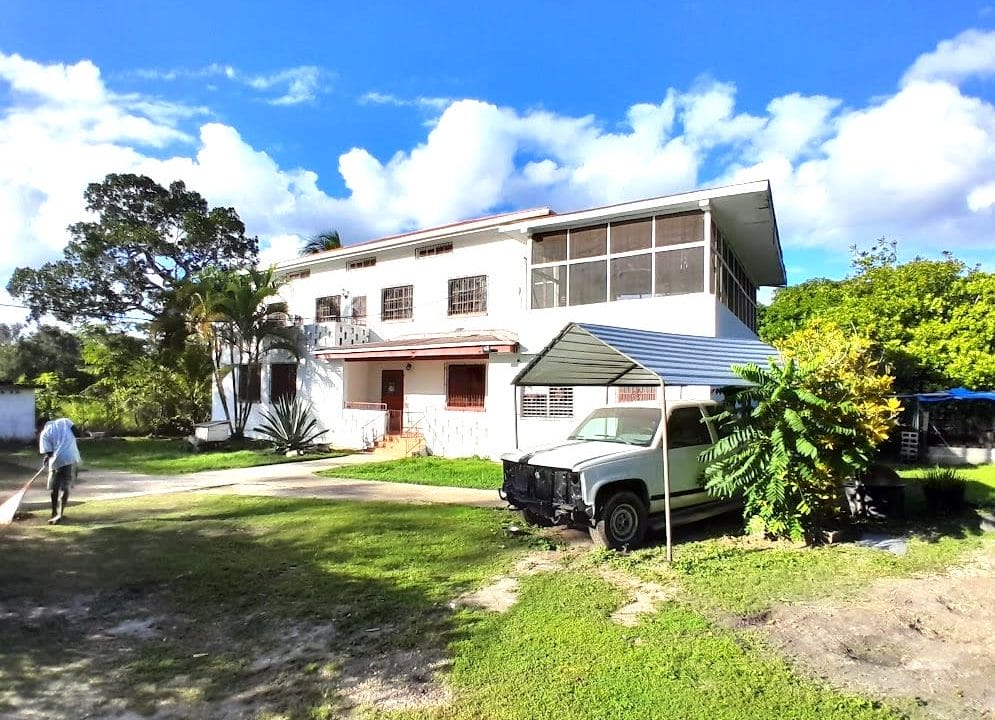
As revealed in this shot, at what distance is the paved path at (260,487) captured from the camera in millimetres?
10656

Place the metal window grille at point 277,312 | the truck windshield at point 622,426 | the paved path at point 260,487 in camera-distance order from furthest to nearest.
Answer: the metal window grille at point 277,312, the paved path at point 260,487, the truck windshield at point 622,426

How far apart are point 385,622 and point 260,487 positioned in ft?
26.6

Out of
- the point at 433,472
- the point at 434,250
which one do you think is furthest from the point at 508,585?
the point at 434,250

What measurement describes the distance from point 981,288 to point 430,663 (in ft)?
65.8

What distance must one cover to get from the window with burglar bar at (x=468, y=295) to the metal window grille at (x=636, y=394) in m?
5.08

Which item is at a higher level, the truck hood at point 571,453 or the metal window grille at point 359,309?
the metal window grille at point 359,309

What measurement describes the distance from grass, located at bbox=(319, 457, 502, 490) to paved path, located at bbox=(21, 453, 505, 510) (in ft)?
1.35

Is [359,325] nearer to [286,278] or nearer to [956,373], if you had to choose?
[286,278]

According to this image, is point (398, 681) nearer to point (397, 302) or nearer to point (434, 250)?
point (434, 250)

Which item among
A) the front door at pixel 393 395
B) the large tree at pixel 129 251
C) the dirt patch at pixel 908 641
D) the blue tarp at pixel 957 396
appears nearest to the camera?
the dirt patch at pixel 908 641

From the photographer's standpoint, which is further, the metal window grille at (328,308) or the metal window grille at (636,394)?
the metal window grille at (328,308)

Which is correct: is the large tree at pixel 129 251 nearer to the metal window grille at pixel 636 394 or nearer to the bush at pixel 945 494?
the metal window grille at pixel 636 394

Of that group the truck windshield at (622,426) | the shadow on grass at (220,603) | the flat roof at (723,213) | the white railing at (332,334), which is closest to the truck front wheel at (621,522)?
the truck windshield at (622,426)

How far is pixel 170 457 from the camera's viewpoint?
17406mm
